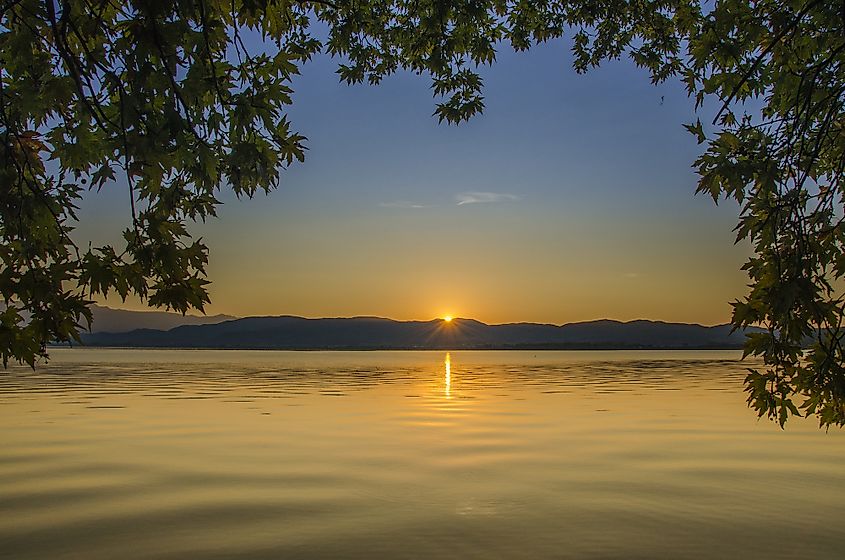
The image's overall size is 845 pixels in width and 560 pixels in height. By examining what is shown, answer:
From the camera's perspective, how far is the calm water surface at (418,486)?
6.98 metres

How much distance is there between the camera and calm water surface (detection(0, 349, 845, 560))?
22.9 feet

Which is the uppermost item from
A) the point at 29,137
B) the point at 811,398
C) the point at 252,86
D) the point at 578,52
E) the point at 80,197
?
the point at 578,52

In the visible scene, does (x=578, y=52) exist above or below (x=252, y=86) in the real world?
above

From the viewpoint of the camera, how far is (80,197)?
6574 mm

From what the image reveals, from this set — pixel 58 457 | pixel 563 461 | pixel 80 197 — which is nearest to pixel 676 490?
pixel 563 461

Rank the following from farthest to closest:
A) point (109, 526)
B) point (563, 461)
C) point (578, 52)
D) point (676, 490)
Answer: point (578, 52) → point (563, 461) → point (676, 490) → point (109, 526)

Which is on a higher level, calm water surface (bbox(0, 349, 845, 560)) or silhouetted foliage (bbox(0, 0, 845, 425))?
silhouetted foliage (bbox(0, 0, 845, 425))

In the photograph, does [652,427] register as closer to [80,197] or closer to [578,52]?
[578,52]

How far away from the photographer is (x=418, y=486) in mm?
9789

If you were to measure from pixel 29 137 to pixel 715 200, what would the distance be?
6657 millimetres

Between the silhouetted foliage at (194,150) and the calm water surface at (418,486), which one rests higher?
the silhouetted foliage at (194,150)

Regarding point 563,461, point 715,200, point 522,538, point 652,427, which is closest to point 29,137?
point 522,538

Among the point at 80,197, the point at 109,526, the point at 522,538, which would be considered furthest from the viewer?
the point at 109,526

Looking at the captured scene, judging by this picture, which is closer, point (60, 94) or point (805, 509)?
point (60, 94)
